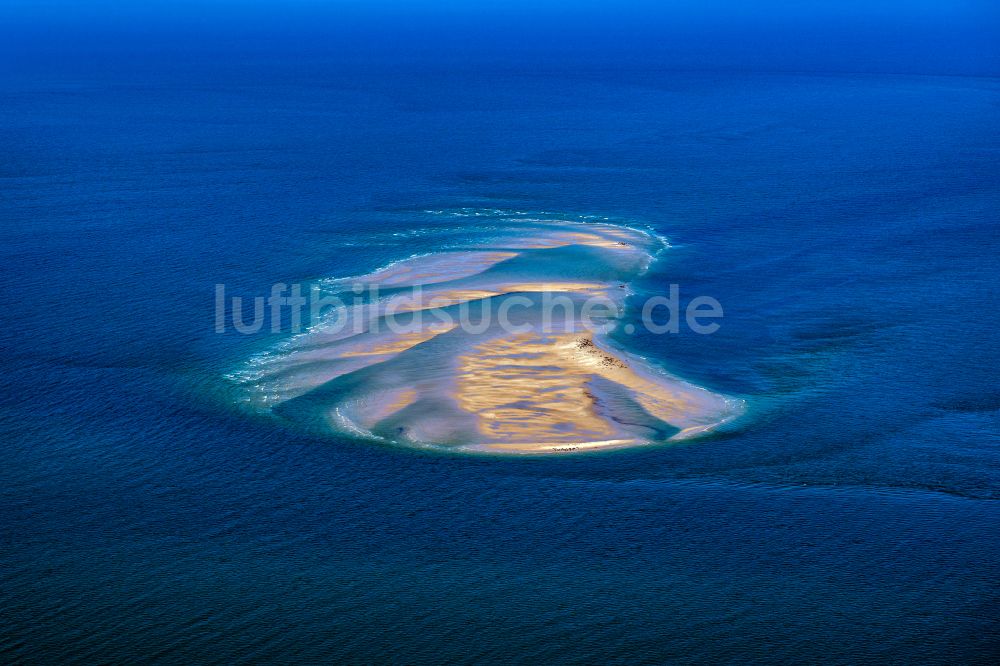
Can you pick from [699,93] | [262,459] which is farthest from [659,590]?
[699,93]

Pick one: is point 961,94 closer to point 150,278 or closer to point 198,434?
point 150,278

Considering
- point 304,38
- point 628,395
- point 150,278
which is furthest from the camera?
point 304,38

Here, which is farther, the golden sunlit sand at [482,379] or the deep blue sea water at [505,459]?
the golden sunlit sand at [482,379]

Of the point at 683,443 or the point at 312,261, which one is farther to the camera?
the point at 312,261

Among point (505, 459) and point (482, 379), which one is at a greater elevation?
point (482, 379)

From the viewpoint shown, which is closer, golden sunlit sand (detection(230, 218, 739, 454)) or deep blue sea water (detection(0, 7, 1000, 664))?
deep blue sea water (detection(0, 7, 1000, 664))

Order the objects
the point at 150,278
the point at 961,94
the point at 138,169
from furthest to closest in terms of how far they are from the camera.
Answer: the point at 961,94 < the point at 138,169 < the point at 150,278

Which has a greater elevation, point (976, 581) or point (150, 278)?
point (150, 278)

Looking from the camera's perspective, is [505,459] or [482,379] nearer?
[505,459]
